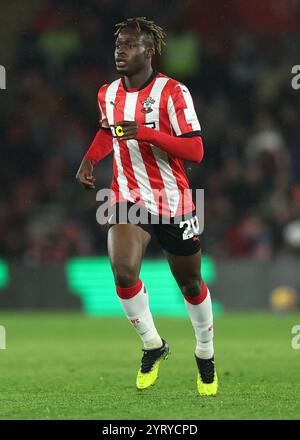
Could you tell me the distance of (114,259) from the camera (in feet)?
20.5

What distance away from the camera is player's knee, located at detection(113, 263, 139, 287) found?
626 cm

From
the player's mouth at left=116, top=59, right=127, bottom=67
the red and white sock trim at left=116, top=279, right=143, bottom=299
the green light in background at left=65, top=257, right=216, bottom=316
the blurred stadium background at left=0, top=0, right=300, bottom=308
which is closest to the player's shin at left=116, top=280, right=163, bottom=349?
the red and white sock trim at left=116, top=279, right=143, bottom=299

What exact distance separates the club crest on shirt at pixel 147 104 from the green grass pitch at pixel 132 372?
1781 millimetres

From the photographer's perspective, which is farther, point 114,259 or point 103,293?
point 103,293

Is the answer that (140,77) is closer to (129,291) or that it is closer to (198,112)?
(129,291)

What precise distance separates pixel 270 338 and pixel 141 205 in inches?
184

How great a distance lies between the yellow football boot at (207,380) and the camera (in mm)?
6375

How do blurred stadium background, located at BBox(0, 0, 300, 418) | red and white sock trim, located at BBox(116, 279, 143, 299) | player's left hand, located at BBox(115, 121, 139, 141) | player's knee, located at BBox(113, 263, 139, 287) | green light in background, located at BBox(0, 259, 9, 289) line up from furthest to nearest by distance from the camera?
1. green light in background, located at BBox(0, 259, 9, 289)
2. blurred stadium background, located at BBox(0, 0, 300, 418)
3. red and white sock trim, located at BBox(116, 279, 143, 299)
4. player's knee, located at BBox(113, 263, 139, 287)
5. player's left hand, located at BBox(115, 121, 139, 141)

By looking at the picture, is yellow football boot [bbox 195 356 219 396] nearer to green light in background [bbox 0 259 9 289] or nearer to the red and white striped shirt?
the red and white striped shirt

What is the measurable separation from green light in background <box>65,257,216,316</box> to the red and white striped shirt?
24.9 feet

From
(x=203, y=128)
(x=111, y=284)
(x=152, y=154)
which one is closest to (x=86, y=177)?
(x=152, y=154)

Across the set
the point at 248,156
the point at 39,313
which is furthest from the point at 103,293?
the point at 248,156

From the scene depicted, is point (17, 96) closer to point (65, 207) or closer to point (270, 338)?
point (65, 207)

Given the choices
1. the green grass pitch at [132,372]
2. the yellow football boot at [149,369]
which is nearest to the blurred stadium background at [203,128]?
the green grass pitch at [132,372]
